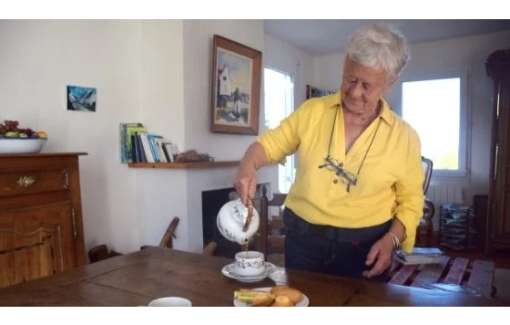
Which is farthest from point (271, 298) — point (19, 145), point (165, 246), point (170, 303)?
point (165, 246)

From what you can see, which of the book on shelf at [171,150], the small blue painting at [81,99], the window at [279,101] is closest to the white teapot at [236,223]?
the book on shelf at [171,150]

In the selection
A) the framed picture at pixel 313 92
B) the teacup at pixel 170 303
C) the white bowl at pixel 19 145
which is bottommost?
the teacup at pixel 170 303

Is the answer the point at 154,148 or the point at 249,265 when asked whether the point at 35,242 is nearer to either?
the point at 154,148

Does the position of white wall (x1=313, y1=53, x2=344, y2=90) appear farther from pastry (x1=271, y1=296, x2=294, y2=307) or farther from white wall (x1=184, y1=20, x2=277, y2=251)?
pastry (x1=271, y1=296, x2=294, y2=307)

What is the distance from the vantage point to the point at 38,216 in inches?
69.7

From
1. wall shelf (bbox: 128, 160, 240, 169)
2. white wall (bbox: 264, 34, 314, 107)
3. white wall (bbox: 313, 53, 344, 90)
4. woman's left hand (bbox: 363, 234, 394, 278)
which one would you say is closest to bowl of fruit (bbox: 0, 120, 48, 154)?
wall shelf (bbox: 128, 160, 240, 169)

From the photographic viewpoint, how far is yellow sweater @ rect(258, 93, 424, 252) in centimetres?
112

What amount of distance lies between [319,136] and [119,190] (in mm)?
1906

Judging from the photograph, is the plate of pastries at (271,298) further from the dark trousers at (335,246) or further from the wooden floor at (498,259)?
the wooden floor at (498,259)

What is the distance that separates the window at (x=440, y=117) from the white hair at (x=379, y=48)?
12.3 feet

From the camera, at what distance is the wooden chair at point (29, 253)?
1638mm

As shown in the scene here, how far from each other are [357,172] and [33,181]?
4.65ft

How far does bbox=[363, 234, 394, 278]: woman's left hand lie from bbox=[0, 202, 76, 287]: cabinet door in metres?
1.44

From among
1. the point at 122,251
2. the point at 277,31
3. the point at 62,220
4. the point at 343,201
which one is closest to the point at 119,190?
the point at 122,251
